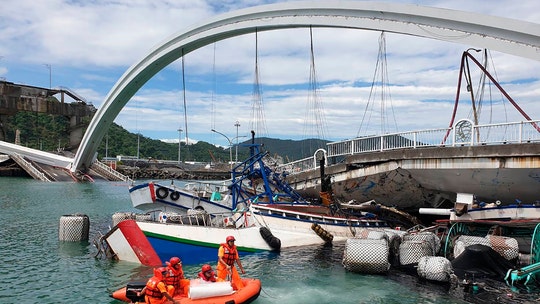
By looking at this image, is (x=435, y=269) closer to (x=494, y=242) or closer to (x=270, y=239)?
(x=494, y=242)

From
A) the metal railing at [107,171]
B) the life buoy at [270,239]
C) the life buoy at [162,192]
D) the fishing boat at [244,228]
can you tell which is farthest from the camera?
the metal railing at [107,171]

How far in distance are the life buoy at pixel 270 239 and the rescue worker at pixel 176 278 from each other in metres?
6.38

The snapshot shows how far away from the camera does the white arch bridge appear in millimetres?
16156

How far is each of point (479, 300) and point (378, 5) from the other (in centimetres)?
1491

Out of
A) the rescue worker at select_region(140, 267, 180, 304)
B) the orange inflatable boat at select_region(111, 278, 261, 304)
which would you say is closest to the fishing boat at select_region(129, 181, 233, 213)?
the orange inflatable boat at select_region(111, 278, 261, 304)

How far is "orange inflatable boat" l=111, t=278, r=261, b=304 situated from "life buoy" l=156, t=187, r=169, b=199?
12.2 m

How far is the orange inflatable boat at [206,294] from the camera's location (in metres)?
9.59

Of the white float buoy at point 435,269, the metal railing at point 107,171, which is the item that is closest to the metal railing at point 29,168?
the metal railing at point 107,171

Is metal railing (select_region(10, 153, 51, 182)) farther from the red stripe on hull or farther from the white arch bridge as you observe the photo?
the red stripe on hull

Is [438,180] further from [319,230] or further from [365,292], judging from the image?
[365,292]

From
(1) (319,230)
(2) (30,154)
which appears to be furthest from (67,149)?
(1) (319,230)

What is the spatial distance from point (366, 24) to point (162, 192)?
44.4ft

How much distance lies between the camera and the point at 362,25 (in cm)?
2203

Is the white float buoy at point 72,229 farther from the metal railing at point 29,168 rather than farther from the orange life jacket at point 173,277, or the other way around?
the metal railing at point 29,168
